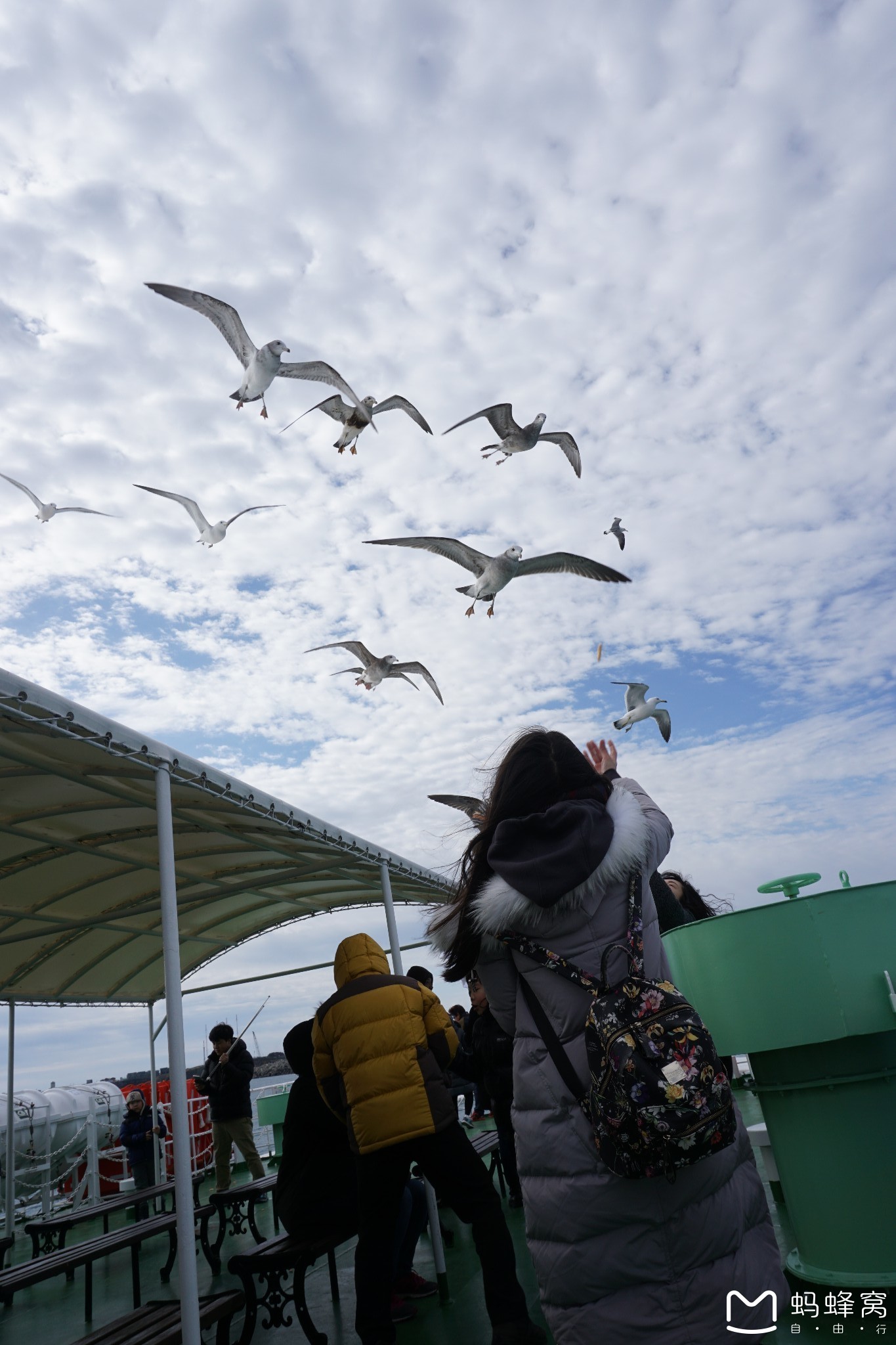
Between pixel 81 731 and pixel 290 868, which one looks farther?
pixel 290 868

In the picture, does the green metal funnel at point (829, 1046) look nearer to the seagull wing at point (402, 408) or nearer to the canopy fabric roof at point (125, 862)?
the canopy fabric roof at point (125, 862)

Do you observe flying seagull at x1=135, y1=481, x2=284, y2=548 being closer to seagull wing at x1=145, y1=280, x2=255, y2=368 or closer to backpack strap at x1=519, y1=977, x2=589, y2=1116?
seagull wing at x1=145, y1=280, x2=255, y2=368

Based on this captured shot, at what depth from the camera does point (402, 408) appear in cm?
1256

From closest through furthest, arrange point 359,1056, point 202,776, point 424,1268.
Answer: point 359,1056 < point 202,776 < point 424,1268

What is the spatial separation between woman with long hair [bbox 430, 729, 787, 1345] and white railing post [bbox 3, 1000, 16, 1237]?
8999 millimetres

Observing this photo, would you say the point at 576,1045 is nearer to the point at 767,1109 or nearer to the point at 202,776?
the point at 767,1109

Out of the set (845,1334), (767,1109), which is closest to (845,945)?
(767,1109)

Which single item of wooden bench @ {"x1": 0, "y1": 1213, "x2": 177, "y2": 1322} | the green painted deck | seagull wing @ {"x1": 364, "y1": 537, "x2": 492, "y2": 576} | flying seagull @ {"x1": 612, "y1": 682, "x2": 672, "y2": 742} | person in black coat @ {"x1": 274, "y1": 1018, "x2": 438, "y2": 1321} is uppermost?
seagull wing @ {"x1": 364, "y1": 537, "x2": 492, "y2": 576}

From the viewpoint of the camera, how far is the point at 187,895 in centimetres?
870

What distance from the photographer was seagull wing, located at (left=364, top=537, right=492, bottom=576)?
1105 centimetres

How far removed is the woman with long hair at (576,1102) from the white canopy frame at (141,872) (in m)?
2.51

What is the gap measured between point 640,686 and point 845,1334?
1065 centimetres

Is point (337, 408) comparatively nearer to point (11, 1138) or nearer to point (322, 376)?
point (322, 376)

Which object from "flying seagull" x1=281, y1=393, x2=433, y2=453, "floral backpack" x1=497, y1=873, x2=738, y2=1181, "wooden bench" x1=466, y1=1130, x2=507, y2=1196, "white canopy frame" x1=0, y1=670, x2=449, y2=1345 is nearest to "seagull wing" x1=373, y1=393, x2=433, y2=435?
"flying seagull" x1=281, y1=393, x2=433, y2=453
